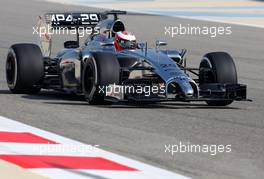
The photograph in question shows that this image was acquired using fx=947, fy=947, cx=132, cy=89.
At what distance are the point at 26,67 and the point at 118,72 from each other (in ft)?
5.98

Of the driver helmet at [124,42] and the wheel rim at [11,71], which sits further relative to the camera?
the wheel rim at [11,71]

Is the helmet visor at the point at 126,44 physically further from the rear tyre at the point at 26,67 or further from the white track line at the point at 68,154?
the white track line at the point at 68,154

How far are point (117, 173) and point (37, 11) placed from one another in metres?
24.1

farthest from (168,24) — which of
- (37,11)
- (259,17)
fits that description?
(37,11)

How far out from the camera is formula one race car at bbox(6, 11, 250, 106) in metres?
11.7

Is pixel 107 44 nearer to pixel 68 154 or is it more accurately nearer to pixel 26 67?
pixel 26 67

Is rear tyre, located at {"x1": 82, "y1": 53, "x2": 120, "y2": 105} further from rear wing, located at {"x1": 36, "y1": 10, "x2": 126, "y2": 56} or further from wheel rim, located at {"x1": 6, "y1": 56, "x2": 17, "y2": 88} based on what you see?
rear wing, located at {"x1": 36, "y1": 10, "x2": 126, "y2": 56}

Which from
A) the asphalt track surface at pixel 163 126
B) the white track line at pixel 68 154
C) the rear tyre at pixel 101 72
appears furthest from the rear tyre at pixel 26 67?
the white track line at pixel 68 154

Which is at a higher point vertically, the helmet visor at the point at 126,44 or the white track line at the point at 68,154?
the helmet visor at the point at 126,44

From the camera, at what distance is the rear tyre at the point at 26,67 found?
13008 millimetres

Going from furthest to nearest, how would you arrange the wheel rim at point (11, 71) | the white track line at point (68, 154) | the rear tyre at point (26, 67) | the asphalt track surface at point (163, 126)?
the wheel rim at point (11, 71) < the rear tyre at point (26, 67) < the asphalt track surface at point (163, 126) < the white track line at point (68, 154)

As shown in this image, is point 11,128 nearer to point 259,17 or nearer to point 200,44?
point 200,44

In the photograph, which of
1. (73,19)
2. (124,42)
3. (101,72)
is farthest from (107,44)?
(73,19)

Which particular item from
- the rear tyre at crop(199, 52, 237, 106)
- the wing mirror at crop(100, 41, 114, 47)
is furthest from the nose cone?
the wing mirror at crop(100, 41, 114, 47)
